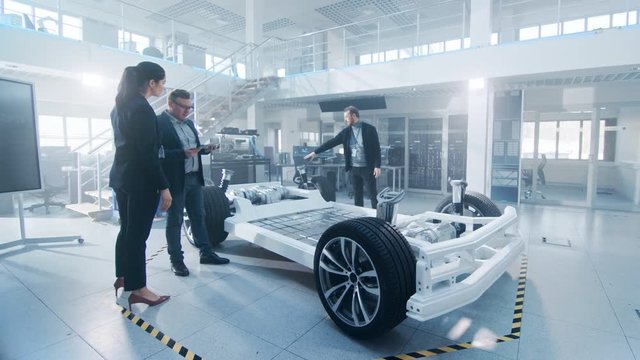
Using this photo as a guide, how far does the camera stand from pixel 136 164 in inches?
92.4

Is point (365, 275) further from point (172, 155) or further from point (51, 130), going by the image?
point (51, 130)

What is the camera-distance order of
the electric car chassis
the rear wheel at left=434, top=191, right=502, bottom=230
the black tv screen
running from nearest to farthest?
the electric car chassis
the rear wheel at left=434, top=191, right=502, bottom=230
the black tv screen

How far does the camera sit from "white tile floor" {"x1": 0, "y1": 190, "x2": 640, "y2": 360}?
6.86 ft

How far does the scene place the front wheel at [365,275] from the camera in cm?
197

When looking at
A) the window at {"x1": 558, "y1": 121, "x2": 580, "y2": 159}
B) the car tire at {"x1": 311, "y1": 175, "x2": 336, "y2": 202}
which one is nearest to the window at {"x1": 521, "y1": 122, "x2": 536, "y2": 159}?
the window at {"x1": 558, "y1": 121, "x2": 580, "y2": 159}

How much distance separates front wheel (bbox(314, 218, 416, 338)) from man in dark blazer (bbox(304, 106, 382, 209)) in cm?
215

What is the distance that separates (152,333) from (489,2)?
23.1 feet

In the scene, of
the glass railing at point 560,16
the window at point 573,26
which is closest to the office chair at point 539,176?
the glass railing at point 560,16

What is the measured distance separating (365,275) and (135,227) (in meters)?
1.54

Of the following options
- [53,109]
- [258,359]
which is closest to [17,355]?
[258,359]

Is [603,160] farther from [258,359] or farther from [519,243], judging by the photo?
[258,359]

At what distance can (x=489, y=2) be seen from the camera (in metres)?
6.37

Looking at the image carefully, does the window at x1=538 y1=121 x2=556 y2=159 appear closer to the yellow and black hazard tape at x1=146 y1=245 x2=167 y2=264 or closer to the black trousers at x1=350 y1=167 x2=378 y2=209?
the black trousers at x1=350 y1=167 x2=378 y2=209

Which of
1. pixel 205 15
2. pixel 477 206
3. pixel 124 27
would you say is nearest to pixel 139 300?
pixel 477 206
